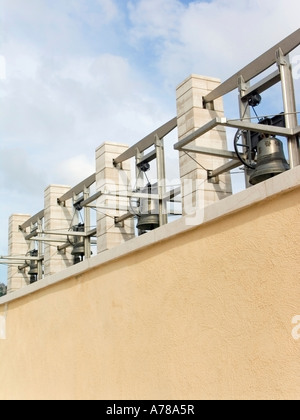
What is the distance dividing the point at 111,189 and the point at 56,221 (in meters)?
4.35

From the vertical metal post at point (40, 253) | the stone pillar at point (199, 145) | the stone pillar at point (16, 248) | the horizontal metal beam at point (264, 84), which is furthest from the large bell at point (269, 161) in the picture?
the stone pillar at point (16, 248)

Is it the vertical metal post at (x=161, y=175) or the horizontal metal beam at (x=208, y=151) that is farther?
the vertical metal post at (x=161, y=175)

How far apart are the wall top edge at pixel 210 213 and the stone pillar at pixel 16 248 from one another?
1492 centimetres

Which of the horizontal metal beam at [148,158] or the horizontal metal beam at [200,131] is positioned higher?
the horizontal metal beam at [148,158]

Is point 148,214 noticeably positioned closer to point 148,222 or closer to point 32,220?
point 148,222

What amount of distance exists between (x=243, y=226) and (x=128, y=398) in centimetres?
247

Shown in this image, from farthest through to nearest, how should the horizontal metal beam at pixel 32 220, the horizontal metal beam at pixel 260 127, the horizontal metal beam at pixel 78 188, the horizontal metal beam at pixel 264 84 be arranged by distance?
1. the horizontal metal beam at pixel 32 220
2. the horizontal metal beam at pixel 78 188
3. the horizontal metal beam at pixel 264 84
4. the horizontal metal beam at pixel 260 127

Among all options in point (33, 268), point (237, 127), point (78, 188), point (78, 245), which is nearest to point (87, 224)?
point (78, 245)

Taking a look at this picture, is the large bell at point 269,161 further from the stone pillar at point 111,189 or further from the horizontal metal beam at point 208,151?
the stone pillar at point 111,189

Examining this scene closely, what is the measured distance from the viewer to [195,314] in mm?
5012

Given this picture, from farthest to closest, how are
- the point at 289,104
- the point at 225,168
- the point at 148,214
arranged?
1. the point at 148,214
2. the point at 225,168
3. the point at 289,104

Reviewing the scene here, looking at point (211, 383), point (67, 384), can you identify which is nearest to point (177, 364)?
point (211, 383)

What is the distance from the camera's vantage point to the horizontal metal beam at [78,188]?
16.0 meters

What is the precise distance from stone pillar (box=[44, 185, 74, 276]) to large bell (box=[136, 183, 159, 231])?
6143 millimetres
